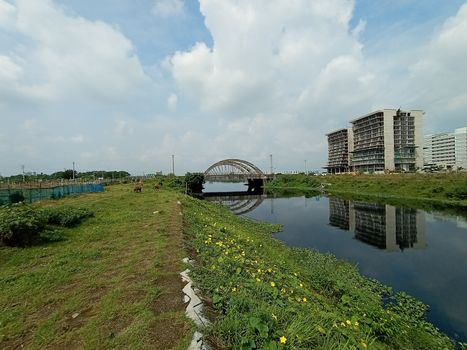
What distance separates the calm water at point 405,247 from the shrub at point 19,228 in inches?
559

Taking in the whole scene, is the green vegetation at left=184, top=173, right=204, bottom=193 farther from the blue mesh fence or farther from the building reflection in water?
the building reflection in water

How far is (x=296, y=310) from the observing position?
5066 mm

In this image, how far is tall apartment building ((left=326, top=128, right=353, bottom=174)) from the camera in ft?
407

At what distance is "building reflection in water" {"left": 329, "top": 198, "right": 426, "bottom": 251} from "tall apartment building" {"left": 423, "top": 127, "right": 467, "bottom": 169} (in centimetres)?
13330

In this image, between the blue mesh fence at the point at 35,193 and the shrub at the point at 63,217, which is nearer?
the shrub at the point at 63,217

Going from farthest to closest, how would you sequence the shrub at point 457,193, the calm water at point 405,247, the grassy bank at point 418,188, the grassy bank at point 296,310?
the grassy bank at point 418,188, the shrub at point 457,193, the calm water at point 405,247, the grassy bank at point 296,310

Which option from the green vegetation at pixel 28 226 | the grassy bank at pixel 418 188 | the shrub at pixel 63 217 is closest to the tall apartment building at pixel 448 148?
the grassy bank at pixel 418 188

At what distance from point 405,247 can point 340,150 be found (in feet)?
402

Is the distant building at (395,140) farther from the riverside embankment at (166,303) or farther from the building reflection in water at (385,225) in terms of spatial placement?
the riverside embankment at (166,303)

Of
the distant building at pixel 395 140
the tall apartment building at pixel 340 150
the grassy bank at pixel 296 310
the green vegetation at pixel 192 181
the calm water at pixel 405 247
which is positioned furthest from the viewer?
the tall apartment building at pixel 340 150

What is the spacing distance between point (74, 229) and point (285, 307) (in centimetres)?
1020

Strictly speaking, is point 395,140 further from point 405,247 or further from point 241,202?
point 405,247

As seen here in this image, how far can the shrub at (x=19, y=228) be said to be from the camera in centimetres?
855

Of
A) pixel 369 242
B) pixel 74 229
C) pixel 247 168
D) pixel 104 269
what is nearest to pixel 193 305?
pixel 104 269
